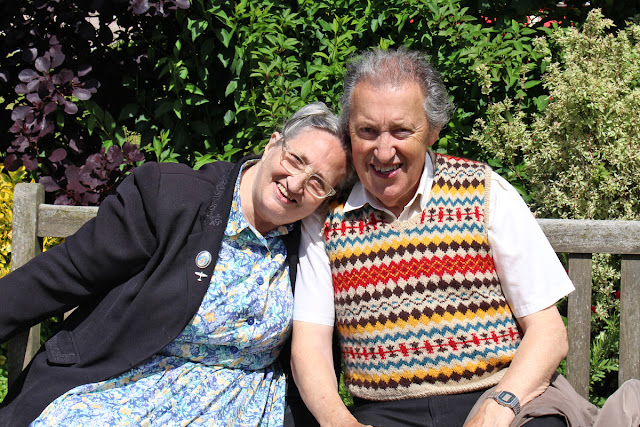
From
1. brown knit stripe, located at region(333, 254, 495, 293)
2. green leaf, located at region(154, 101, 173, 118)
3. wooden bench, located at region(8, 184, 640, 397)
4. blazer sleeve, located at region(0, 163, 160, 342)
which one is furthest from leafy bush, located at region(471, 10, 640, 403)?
blazer sleeve, located at region(0, 163, 160, 342)

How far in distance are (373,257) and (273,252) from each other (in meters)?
0.42

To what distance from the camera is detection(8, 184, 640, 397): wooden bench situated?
263cm

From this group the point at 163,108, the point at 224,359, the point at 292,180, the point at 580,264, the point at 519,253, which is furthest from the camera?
the point at 163,108

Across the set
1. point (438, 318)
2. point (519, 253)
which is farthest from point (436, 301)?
point (519, 253)

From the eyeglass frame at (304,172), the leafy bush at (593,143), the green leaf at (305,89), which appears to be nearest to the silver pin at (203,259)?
the eyeglass frame at (304,172)

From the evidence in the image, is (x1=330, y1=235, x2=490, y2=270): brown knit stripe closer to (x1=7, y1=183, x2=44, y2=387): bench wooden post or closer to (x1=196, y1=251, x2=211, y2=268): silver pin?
(x1=196, y1=251, x2=211, y2=268): silver pin

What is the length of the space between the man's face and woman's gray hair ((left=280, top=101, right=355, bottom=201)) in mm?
111

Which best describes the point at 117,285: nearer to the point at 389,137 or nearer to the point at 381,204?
the point at 381,204

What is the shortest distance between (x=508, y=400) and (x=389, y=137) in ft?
3.20

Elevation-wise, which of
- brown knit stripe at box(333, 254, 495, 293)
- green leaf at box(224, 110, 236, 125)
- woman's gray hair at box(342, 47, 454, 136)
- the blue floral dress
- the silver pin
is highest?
woman's gray hair at box(342, 47, 454, 136)

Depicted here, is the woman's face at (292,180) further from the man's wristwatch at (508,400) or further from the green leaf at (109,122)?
the green leaf at (109,122)

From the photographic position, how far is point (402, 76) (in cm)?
234

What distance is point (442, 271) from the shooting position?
2379 mm

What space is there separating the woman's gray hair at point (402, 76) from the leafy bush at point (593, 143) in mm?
952
